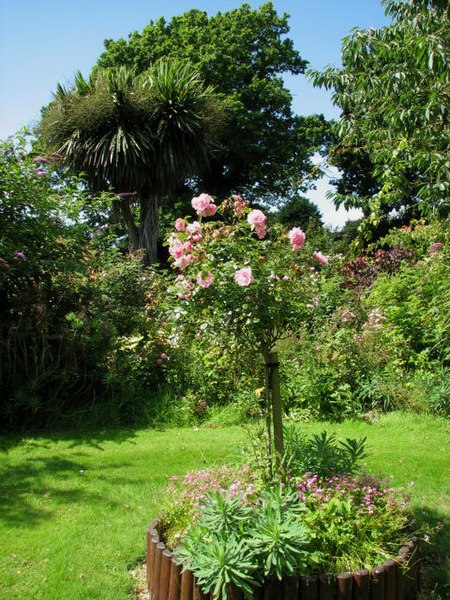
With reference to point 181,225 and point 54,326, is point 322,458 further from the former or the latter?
point 54,326

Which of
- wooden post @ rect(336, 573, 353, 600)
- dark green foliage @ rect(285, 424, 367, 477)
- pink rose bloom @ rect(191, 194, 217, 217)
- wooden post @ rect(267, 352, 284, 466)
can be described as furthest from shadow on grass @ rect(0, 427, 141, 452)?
wooden post @ rect(336, 573, 353, 600)

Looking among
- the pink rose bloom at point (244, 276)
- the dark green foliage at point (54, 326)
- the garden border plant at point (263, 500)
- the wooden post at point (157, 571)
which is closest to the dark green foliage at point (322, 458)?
the garden border plant at point (263, 500)

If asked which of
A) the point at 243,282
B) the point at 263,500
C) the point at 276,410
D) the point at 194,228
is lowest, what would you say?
the point at 263,500

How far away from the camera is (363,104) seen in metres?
4.56

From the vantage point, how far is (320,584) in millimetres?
2119

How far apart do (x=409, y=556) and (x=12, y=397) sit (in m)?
4.16

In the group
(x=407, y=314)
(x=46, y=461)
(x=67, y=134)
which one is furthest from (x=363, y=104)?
(x=67, y=134)

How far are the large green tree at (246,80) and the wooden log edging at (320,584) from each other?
19223 millimetres

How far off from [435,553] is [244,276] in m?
1.79

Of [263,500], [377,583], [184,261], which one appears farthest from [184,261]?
[377,583]

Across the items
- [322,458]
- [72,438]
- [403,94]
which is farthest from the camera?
[72,438]

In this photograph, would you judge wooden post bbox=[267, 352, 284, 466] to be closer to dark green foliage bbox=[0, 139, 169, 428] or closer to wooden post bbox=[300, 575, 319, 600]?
wooden post bbox=[300, 575, 319, 600]

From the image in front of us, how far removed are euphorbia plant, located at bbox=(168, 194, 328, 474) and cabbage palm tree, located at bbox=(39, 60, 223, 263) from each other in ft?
27.6

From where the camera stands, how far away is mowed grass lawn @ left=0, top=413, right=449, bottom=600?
2668 mm
